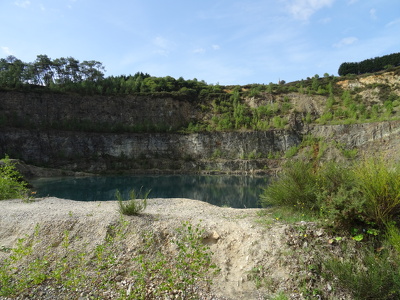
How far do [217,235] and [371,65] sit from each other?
75062 mm

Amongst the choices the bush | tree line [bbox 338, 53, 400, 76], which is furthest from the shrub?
tree line [bbox 338, 53, 400, 76]

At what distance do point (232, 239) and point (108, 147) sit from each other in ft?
147

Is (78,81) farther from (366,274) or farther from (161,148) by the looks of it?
(366,274)

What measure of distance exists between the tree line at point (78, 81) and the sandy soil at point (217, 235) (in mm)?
48540

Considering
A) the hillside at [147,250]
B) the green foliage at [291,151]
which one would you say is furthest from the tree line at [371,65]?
the hillside at [147,250]

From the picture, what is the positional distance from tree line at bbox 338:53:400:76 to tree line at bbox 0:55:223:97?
34.0 meters

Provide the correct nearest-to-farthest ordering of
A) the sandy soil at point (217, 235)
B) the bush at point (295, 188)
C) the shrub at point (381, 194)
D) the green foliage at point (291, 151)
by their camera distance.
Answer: the sandy soil at point (217, 235) → the shrub at point (381, 194) → the bush at point (295, 188) → the green foliage at point (291, 151)

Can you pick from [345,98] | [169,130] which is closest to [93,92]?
[169,130]

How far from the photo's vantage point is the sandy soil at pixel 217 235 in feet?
17.0

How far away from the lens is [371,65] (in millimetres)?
65125

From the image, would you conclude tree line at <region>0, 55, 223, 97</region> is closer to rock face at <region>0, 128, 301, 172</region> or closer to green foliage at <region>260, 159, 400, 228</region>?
rock face at <region>0, 128, 301, 172</region>

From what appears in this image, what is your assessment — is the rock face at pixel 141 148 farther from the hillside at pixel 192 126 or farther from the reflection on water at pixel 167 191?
the reflection on water at pixel 167 191

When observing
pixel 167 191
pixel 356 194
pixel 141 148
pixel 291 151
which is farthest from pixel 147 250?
pixel 141 148

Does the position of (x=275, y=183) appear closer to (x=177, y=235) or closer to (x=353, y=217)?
(x=353, y=217)
